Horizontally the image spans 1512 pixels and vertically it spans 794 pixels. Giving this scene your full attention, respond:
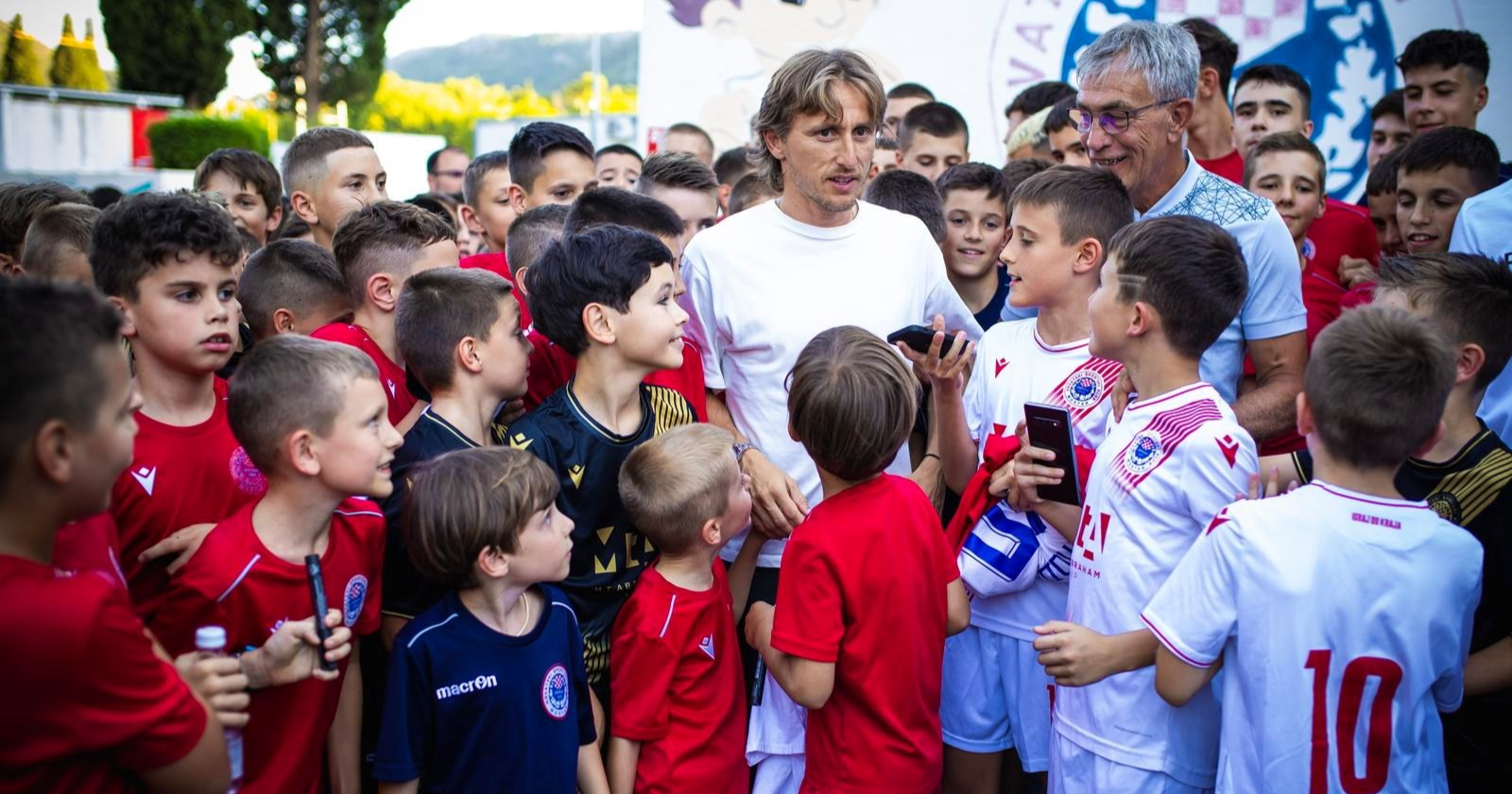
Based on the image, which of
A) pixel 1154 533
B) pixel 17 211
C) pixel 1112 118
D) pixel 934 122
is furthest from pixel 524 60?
pixel 1154 533

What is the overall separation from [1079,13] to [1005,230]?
5135 millimetres

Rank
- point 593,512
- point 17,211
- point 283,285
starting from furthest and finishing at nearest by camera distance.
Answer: point 17,211, point 283,285, point 593,512

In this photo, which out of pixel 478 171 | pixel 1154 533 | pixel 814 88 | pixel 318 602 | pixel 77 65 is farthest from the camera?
pixel 77 65

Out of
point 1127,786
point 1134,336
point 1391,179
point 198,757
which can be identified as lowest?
point 1127,786

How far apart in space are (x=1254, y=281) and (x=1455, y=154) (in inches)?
74.0

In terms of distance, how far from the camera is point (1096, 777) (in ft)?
8.57

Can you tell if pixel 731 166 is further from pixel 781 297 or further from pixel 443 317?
pixel 443 317

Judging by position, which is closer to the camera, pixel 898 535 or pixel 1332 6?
pixel 898 535

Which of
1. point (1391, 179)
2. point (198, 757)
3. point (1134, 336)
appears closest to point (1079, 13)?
point (1391, 179)

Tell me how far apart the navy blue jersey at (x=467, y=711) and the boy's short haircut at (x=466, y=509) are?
13cm

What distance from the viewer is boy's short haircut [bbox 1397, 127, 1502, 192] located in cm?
430

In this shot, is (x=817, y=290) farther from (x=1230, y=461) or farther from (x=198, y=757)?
(x=198, y=757)

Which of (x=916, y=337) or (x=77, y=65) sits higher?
(x=77, y=65)

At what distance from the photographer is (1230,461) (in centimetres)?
247
